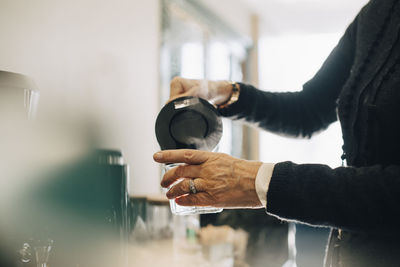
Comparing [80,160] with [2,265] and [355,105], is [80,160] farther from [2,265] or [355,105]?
[355,105]

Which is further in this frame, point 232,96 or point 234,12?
point 234,12

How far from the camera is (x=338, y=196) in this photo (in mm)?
661

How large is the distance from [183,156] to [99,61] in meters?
1.39

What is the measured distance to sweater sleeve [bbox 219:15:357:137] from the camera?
107cm

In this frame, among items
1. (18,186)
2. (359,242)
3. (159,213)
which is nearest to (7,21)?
(18,186)

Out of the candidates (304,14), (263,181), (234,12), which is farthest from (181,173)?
(304,14)

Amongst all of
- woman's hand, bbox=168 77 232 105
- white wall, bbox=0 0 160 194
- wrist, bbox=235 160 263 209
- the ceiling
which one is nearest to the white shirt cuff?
wrist, bbox=235 160 263 209

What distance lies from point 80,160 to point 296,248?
720mm

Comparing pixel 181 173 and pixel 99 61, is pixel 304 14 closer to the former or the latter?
pixel 99 61

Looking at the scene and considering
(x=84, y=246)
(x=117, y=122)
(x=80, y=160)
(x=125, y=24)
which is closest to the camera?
(x=84, y=246)

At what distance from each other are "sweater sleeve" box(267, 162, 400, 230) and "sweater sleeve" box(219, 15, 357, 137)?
1.38 feet

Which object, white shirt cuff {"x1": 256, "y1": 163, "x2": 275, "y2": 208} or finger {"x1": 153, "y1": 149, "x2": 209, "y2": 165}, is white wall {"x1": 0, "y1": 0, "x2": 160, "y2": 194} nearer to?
finger {"x1": 153, "y1": 149, "x2": 209, "y2": 165}

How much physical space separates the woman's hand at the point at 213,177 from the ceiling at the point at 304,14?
13.6 feet

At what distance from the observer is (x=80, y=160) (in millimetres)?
1215
